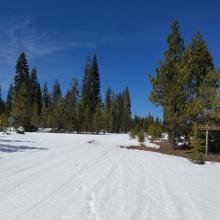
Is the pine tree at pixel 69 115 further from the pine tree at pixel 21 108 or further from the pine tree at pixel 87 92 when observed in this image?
the pine tree at pixel 21 108

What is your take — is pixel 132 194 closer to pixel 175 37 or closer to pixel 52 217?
pixel 52 217

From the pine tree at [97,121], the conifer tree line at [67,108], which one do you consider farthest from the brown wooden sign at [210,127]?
the pine tree at [97,121]

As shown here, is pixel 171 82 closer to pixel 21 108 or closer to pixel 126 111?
pixel 21 108

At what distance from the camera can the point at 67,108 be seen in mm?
64375

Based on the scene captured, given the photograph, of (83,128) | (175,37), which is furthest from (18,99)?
(175,37)

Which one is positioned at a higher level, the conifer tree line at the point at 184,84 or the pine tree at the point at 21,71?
the pine tree at the point at 21,71

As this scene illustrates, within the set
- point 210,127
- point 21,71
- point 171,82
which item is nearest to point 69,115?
point 21,71

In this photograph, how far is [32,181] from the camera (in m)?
9.20

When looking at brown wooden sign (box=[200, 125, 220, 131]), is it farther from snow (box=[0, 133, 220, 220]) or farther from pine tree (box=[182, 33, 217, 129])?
snow (box=[0, 133, 220, 220])

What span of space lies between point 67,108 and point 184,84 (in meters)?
39.6

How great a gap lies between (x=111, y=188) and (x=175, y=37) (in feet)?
73.4

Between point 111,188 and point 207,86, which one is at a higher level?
point 207,86

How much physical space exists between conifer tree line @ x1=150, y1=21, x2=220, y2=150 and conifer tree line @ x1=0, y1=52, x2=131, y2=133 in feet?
84.7

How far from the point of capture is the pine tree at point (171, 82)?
1085 inches
